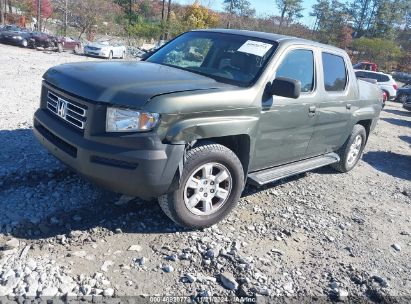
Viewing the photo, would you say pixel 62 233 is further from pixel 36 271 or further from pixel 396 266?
pixel 396 266

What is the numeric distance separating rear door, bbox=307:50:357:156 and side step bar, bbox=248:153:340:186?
0.34 feet

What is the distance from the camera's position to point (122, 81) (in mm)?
3564

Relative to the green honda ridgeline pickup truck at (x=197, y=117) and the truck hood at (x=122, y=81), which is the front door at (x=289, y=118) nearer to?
the green honda ridgeline pickup truck at (x=197, y=117)

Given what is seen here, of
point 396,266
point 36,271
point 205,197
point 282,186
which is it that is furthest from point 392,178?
point 36,271

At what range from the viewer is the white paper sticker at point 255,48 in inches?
172

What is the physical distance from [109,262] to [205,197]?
1.09 m

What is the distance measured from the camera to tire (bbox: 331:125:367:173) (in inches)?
246

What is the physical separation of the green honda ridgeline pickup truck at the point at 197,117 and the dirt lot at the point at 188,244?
1.36 feet

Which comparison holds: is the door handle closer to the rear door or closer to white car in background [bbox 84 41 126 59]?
the rear door

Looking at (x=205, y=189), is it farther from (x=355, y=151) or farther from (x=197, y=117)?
(x=355, y=151)

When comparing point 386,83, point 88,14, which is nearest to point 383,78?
point 386,83

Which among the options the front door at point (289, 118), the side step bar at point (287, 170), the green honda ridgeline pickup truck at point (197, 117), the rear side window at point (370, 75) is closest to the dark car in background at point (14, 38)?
the rear side window at point (370, 75)

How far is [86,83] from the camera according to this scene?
352 cm

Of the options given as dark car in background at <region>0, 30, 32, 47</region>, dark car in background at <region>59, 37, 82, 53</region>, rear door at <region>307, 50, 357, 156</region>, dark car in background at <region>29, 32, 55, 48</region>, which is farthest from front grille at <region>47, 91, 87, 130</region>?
dark car in background at <region>59, 37, 82, 53</region>
